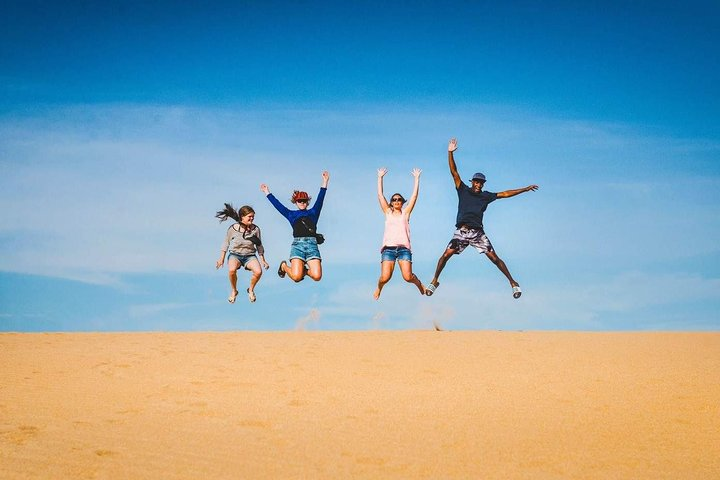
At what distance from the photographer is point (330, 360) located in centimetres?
1611

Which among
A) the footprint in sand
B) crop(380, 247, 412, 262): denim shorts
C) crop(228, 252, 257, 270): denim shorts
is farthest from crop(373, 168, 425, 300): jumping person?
the footprint in sand

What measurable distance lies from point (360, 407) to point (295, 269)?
4509 millimetres

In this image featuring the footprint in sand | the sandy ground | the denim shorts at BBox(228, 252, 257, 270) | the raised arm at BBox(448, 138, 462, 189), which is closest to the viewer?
the sandy ground

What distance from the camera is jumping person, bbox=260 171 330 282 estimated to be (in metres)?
16.4

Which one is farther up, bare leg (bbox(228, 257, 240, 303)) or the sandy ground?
bare leg (bbox(228, 257, 240, 303))

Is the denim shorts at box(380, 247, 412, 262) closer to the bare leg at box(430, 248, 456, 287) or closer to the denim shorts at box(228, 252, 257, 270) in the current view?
the bare leg at box(430, 248, 456, 287)

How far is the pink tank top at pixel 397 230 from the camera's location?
1659 cm

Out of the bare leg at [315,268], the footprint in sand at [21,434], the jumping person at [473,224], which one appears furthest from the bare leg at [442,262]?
the footprint in sand at [21,434]

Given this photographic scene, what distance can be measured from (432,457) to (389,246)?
6.96 m

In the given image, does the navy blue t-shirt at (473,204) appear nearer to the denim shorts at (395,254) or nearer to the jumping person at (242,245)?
the denim shorts at (395,254)

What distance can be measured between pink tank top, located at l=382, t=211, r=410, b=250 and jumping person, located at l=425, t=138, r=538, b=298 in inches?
39.8

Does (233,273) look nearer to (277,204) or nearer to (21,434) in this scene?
(277,204)

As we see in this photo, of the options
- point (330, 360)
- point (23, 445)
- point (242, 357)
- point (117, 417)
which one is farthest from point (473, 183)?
point (23, 445)

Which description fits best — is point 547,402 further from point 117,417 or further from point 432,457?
point 117,417
